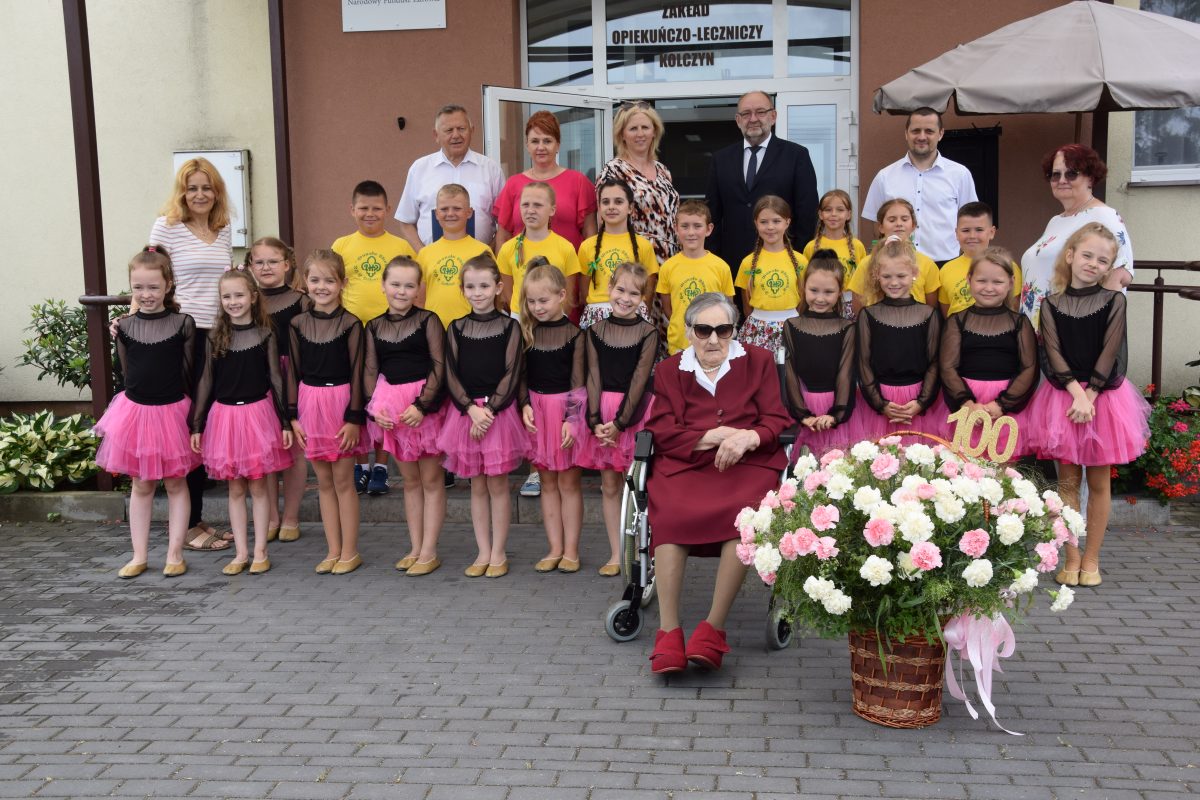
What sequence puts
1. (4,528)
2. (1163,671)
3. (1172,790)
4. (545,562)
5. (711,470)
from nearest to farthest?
(1172,790), (1163,671), (711,470), (545,562), (4,528)

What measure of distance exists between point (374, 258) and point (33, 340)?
467 cm

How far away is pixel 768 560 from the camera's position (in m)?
4.18

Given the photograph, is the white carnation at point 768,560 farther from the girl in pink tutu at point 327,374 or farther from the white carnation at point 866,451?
the girl in pink tutu at point 327,374

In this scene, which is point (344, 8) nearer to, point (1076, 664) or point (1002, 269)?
point (1002, 269)

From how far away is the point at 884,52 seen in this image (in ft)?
30.8

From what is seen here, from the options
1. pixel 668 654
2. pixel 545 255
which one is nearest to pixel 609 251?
pixel 545 255

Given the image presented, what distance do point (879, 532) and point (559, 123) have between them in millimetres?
6223

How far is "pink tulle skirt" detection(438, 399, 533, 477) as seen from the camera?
6.11 meters

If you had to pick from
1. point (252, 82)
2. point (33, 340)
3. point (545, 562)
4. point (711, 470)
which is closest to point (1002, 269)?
point (711, 470)

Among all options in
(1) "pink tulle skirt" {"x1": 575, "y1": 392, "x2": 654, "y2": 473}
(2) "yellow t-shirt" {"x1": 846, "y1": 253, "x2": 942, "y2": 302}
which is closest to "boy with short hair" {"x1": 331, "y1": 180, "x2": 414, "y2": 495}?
(1) "pink tulle skirt" {"x1": 575, "y1": 392, "x2": 654, "y2": 473}

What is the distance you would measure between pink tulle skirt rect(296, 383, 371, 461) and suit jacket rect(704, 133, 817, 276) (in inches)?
106

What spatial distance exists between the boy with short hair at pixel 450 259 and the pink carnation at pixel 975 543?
351cm

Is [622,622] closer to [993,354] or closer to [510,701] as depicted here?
[510,701]

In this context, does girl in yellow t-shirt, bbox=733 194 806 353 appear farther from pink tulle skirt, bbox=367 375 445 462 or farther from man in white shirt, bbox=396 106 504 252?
man in white shirt, bbox=396 106 504 252
